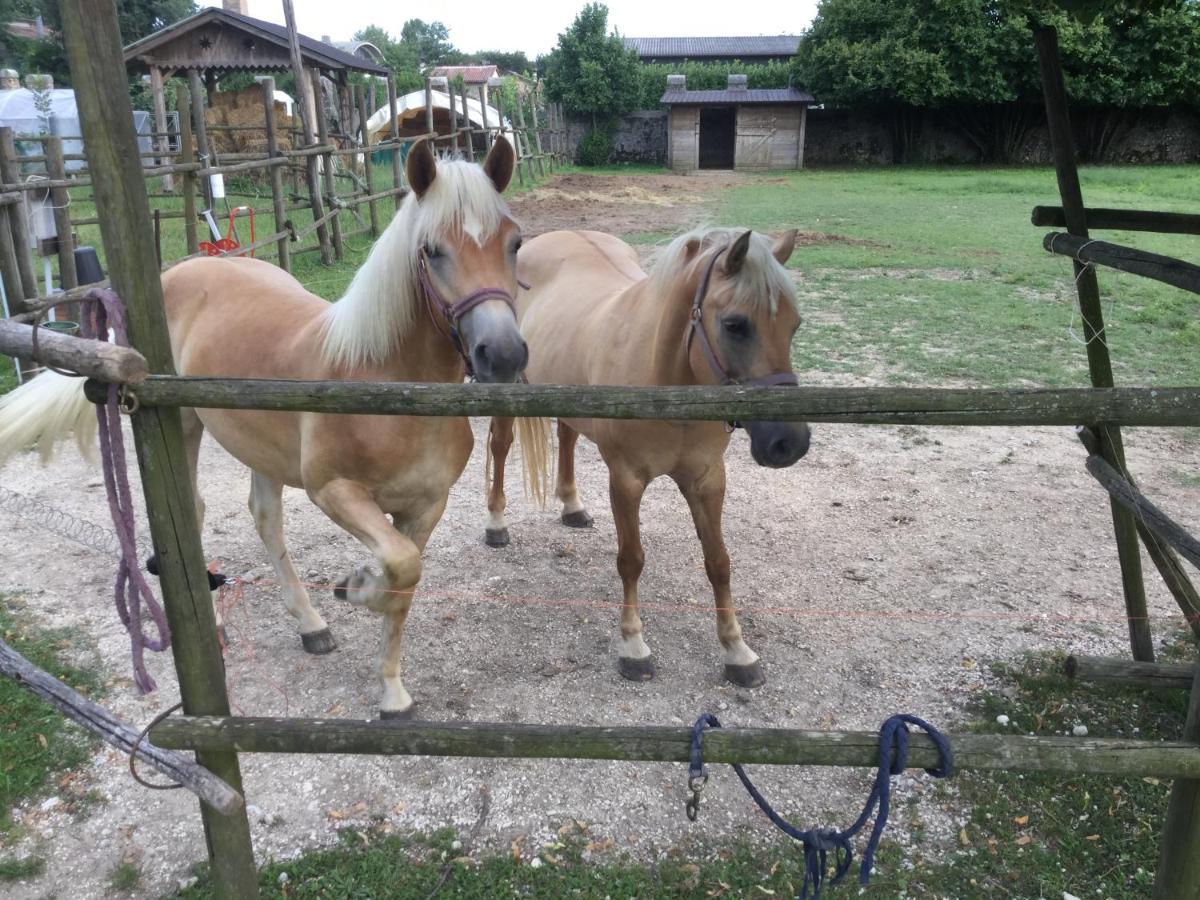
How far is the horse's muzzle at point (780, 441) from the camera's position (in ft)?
8.72

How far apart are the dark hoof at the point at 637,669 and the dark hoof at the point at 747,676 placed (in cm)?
34

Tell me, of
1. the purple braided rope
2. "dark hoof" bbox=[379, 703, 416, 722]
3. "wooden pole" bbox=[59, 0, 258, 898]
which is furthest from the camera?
"dark hoof" bbox=[379, 703, 416, 722]

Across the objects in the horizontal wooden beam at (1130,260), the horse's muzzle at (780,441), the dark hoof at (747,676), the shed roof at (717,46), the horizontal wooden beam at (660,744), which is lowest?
the dark hoof at (747,676)

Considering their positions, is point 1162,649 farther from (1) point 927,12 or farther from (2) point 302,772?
(1) point 927,12

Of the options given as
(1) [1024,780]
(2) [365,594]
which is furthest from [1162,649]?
(2) [365,594]

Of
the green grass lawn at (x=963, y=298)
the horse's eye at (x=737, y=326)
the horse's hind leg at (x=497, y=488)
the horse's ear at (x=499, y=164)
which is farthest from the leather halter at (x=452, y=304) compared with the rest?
the green grass lawn at (x=963, y=298)

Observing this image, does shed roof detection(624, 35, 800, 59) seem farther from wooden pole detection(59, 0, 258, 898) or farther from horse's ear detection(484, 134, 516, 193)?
wooden pole detection(59, 0, 258, 898)

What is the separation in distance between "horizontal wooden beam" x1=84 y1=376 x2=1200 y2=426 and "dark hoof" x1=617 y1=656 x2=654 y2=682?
1945 millimetres

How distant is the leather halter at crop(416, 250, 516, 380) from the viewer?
2.46 metres

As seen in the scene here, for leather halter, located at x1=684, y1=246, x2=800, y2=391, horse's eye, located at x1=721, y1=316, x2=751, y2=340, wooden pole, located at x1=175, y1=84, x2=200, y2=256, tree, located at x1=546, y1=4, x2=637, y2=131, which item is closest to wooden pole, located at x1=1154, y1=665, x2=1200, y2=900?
leather halter, located at x1=684, y1=246, x2=800, y2=391

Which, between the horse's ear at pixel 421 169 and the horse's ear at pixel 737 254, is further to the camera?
the horse's ear at pixel 737 254

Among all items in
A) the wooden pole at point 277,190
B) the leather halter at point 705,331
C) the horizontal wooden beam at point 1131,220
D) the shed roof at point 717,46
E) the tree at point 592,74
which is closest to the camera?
the leather halter at point 705,331

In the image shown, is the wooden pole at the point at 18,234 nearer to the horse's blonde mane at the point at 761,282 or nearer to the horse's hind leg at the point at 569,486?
the horse's hind leg at the point at 569,486

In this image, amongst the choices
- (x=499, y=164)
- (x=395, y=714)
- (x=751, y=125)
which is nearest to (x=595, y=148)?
(x=751, y=125)
